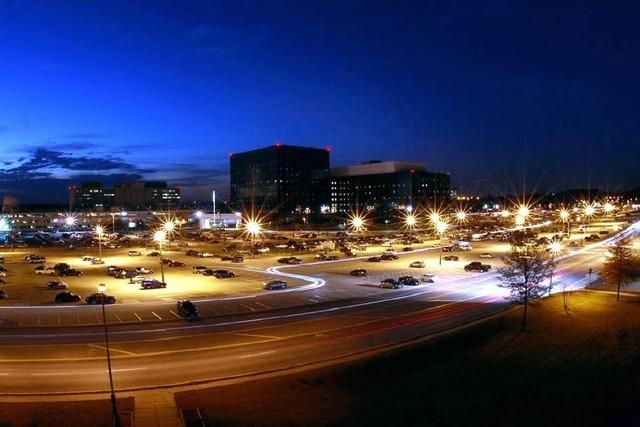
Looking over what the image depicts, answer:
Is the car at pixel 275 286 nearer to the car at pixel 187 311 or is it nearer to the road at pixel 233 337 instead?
the road at pixel 233 337

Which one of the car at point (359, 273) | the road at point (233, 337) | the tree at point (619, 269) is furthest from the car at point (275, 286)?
the tree at point (619, 269)

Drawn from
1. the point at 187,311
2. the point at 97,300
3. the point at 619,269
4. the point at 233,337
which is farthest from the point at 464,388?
the point at 619,269

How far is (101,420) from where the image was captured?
19.6 m

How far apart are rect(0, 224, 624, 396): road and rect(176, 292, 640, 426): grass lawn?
2333 millimetres

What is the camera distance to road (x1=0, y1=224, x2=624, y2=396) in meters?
24.7

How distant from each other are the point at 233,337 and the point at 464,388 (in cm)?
1328

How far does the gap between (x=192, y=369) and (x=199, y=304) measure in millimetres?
16807

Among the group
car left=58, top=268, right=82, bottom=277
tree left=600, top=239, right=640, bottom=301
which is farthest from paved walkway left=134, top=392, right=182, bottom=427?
car left=58, top=268, right=82, bottom=277

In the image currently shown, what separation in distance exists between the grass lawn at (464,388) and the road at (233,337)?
91.9 inches

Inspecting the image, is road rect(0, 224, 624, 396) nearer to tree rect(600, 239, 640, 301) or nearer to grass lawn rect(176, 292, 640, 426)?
Result: grass lawn rect(176, 292, 640, 426)

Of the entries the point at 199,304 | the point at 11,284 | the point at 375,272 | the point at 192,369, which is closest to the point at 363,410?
the point at 192,369

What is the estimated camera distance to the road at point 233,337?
24.7m

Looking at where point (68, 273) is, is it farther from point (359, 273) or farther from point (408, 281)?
point (408, 281)

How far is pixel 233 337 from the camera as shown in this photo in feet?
104
